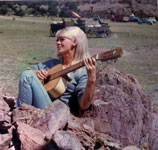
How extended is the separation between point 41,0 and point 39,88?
3.69 metres

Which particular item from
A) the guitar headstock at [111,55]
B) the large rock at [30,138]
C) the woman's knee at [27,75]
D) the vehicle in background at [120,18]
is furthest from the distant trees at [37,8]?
the large rock at [30,138]

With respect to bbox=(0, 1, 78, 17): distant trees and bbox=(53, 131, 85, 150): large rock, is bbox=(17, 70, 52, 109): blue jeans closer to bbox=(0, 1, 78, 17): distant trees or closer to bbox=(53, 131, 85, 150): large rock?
bbox=(53, 131, 85, 150): large rock

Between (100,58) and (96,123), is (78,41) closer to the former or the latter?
(100,58)

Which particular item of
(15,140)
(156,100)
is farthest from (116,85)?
(156,100)

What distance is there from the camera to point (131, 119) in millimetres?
2689

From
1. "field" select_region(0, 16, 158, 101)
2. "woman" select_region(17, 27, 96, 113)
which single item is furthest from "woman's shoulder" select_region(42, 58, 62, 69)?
"field" select_region(0, 16, 158, 101)

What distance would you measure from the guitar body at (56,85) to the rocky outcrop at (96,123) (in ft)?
0.87

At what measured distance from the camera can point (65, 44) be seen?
2479 millimetres

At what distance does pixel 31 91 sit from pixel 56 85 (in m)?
0.22

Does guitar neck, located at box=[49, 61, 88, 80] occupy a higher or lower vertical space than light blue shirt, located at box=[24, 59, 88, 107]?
higher

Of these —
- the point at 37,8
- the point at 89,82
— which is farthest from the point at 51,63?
the point at 37,8

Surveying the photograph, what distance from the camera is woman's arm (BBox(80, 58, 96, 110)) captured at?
7.26 feet

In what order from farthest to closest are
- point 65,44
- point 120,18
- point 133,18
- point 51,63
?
point 120,18 → point 133,18 → point 51,63 → point 65,44

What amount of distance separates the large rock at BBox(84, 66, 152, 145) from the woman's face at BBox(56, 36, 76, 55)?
0.55 metres
